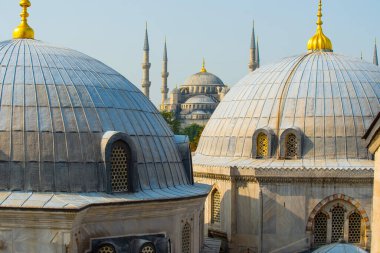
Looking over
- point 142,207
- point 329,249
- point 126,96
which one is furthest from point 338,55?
point 142,207

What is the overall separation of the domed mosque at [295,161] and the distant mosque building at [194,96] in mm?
86642

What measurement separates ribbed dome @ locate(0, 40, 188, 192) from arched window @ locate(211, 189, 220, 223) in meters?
5.92

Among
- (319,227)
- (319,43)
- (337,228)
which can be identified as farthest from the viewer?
(319,43)

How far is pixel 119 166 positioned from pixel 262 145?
8.37 m

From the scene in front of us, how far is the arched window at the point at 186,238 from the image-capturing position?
16875 mm

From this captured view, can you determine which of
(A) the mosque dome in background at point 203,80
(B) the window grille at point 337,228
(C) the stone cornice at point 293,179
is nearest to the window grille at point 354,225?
(B) the window grille at point 337,228

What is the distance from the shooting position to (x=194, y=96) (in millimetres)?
129500

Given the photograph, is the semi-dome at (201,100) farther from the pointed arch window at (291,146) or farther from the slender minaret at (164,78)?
the pointed arch window at (291,146)

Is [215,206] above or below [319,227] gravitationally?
above

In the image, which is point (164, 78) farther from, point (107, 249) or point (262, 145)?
point (107, 249)

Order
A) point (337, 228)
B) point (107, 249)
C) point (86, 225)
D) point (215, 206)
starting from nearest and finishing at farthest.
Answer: point (86, 225)
point (107, 249)
point (337, 228)
point (215, 206)

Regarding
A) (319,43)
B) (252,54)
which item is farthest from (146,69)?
(319,43)

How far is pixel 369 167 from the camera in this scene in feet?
70.5

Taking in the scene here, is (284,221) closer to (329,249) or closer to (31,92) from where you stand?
(329,249)
